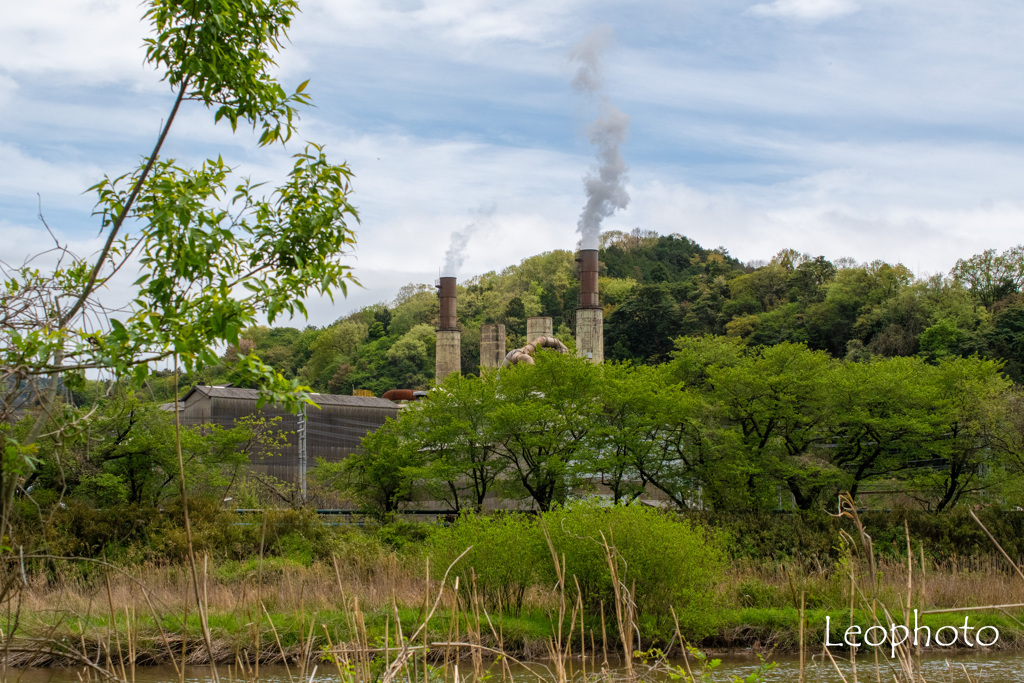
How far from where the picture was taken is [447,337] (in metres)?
39.8

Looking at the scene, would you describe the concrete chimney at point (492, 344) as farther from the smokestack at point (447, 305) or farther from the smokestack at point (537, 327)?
the smokestack at point (537, 327)

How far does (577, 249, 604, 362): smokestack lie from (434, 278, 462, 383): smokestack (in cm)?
579

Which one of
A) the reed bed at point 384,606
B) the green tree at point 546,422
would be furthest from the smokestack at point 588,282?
the reed bed at point 384,606

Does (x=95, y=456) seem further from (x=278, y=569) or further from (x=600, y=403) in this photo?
(x=600, y=403)

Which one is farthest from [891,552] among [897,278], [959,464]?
[897,278]

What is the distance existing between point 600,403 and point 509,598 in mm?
10665

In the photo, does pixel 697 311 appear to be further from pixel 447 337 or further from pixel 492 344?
pixel 447 337

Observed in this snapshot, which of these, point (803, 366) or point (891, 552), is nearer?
point (891, 552)

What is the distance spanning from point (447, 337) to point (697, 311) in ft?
76.8

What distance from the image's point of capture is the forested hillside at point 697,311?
45.3 meters

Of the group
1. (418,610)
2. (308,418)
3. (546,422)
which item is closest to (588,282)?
(308,418)

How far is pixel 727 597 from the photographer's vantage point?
16.4 metres

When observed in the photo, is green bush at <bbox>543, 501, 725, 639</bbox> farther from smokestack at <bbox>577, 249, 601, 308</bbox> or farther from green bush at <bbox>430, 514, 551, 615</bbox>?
smokestack at <bbox>577, 249, 601, 308</bbox>

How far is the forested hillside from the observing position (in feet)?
149
